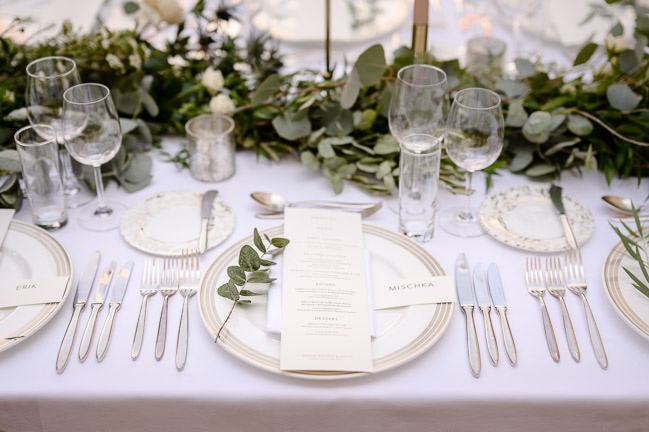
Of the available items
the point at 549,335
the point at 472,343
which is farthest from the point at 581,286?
the point at 472,343

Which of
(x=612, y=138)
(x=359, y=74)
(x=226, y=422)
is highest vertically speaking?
(x=359, y=74)

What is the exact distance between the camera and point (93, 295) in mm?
1071

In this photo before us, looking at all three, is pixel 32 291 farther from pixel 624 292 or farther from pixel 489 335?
pixel 624 292

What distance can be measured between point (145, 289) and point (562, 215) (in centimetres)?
83

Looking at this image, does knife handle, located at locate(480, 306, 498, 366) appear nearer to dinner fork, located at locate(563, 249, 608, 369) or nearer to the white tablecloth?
the white tablecloth

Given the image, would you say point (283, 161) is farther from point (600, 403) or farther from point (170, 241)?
point (600, 403)

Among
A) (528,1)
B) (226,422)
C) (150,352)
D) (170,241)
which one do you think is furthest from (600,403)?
(528,1)

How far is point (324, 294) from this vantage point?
1.04m

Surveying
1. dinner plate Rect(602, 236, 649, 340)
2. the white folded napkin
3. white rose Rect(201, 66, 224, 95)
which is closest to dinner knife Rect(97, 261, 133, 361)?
the white folded napkin

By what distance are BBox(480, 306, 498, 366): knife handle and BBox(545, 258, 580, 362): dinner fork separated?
12 cm

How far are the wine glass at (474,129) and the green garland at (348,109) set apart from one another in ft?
0.57

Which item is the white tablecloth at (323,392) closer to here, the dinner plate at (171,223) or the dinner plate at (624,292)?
the dinner plate at (624,292)

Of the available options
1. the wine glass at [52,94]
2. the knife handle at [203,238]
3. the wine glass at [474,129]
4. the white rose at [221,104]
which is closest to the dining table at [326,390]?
the knife handle at [203,238]

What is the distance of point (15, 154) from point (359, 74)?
74 cm
